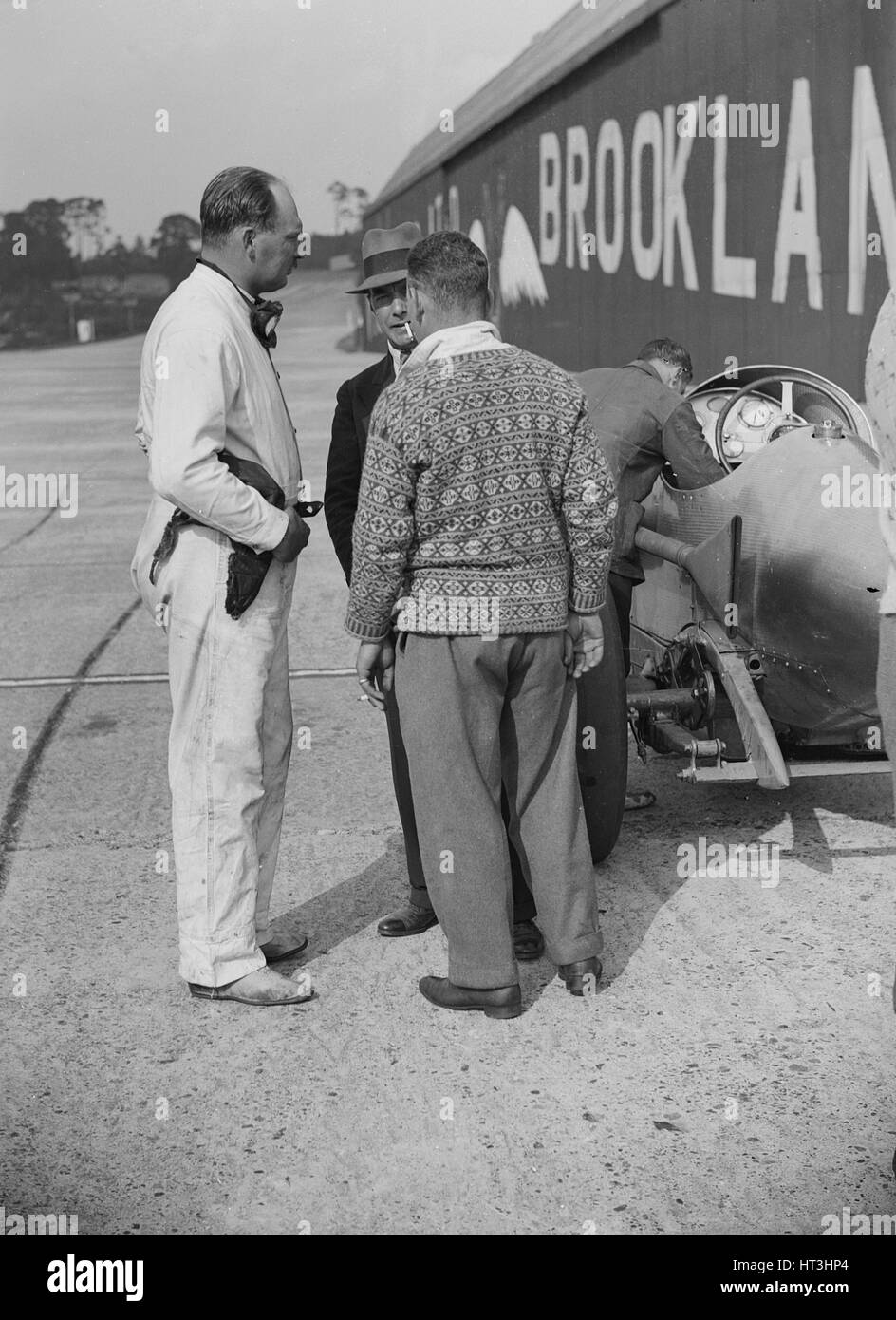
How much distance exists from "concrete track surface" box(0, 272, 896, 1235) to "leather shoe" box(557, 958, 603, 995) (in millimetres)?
40

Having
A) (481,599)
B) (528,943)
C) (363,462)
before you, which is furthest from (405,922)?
(363,462)

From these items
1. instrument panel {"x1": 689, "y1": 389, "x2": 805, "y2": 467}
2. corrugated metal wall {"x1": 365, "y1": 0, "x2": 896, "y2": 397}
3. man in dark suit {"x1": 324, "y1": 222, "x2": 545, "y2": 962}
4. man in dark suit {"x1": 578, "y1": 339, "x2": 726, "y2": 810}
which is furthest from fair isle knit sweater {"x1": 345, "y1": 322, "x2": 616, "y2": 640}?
corrugated metal wall {"x1": 365, "y1": 0, "x2": 896, "y2": 397}

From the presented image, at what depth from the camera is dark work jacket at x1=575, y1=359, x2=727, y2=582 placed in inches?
190

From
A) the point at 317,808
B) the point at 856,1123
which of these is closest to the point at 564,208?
the point at 317,808

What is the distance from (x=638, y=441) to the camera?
16.3 ft

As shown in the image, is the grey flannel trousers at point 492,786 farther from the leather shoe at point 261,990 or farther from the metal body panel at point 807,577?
the metal body panel at point 807,577

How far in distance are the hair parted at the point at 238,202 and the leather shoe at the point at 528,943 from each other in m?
1.95

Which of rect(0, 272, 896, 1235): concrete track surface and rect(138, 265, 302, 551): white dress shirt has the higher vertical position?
rect(138, 265, 302, 551): white dress shirt

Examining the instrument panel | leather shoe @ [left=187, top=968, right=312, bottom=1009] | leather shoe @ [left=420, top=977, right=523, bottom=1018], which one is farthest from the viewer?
the instrument panel

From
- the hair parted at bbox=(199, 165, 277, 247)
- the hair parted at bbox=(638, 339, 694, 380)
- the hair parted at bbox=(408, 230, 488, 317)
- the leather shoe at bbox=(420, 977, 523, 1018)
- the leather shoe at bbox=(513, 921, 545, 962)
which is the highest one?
the hair parted at bbox=(199, 165, 277, 247)

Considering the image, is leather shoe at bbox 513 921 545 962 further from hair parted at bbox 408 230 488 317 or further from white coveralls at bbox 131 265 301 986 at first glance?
hair parted at bbox 408 230 488 317

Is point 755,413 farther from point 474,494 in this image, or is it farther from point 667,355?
point 474,494

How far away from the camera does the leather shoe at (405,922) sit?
162 inches
